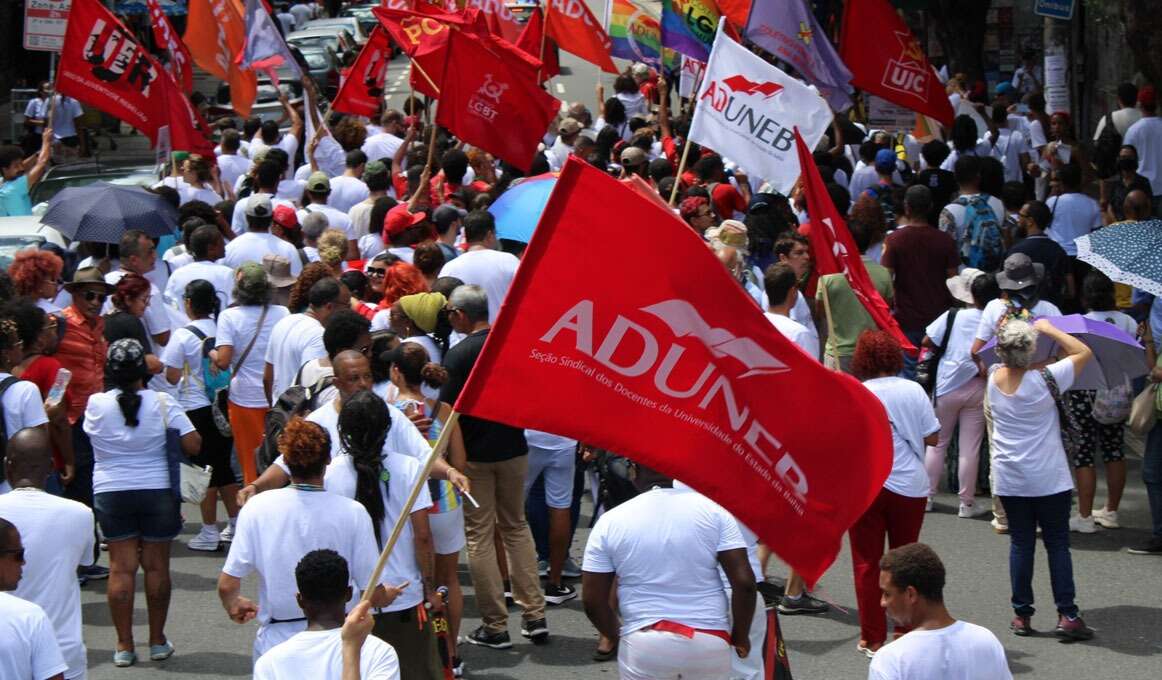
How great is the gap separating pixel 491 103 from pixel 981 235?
3.88 meters

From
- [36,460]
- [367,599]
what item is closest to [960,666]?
[367,599]

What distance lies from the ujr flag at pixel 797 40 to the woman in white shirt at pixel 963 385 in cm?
333

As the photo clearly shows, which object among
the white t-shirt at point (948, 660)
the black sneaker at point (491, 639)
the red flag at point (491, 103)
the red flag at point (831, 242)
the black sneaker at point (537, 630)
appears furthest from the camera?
the red flag at point (491, 103)

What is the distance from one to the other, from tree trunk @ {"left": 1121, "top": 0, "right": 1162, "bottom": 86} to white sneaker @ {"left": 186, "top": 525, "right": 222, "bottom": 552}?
27.6 feet

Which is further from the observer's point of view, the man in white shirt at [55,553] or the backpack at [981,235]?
the backpack at [981,235]

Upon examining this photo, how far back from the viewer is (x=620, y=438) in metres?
4.90

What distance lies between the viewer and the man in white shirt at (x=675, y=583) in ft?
18.7

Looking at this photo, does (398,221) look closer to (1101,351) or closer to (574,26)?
(1101,351)

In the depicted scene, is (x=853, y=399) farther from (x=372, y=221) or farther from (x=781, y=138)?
(x=372, y=221)

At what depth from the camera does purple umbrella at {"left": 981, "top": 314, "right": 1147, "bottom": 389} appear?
9172mm

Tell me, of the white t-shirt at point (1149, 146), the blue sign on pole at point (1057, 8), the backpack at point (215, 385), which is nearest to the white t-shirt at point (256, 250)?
the backpack at point (215, 385)

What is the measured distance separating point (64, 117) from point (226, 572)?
19.9 meters

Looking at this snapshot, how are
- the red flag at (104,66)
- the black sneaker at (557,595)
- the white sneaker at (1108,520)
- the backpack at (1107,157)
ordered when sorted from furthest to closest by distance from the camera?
the backpack at (1107,157), the red flag at (104,66), the white sneaker at (1108,520), the black sneaker at (557,595)

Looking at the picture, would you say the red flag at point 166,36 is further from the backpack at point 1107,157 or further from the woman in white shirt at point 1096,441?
the backpack at point 1107,157
